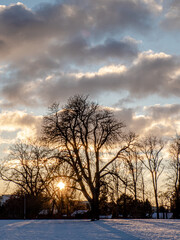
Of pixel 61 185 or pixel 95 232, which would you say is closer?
pixel 95 232

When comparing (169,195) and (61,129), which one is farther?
(169,195)

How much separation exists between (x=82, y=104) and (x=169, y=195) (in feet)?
110

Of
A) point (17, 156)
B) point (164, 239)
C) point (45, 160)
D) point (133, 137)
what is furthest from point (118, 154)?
point (17, 156)

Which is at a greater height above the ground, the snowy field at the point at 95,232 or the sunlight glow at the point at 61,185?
the sunlight glow at the point at 61,185

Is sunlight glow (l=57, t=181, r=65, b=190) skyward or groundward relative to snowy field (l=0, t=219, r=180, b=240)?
skyward

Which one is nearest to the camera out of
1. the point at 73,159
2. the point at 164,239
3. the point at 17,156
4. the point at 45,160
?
the point at 164,239

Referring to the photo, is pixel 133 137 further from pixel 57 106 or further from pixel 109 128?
pixel 57 106

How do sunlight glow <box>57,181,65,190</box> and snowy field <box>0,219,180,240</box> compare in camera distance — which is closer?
snowy field <box>0,219,180,240</box>

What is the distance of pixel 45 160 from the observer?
97.3 ft

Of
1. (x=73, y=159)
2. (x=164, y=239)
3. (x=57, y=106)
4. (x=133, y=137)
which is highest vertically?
(x=57, y=106)

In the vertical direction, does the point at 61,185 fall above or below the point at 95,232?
above

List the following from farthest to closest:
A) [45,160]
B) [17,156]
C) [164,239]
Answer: [17,156] → [45,160] → [164,239]

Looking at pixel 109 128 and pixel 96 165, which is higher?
pixel 109 128

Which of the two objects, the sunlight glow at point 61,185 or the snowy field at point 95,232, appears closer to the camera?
the snowy field at point 95,232
